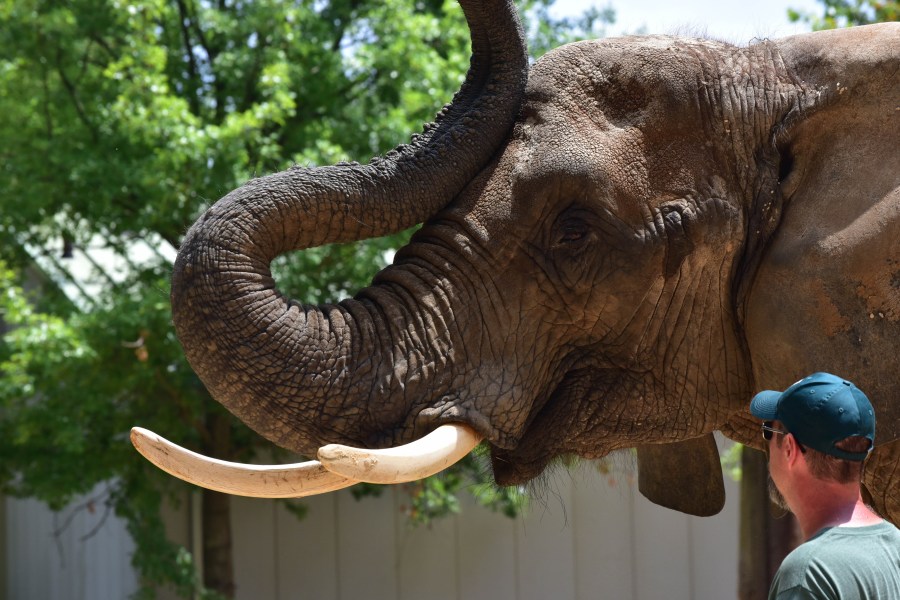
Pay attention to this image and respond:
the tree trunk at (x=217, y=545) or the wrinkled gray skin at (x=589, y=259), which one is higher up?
the wrinkled gray skin at (x=589, y=259)

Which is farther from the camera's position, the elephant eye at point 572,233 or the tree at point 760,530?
the tree at point 760,530

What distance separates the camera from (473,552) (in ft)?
39.0

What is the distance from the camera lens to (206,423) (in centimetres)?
1046

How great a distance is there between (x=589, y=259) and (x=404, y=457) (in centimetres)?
88

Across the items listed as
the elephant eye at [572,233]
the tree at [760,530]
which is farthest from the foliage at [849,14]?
the elephant eye at [572,233]

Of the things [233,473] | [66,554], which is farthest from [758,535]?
[66,554]

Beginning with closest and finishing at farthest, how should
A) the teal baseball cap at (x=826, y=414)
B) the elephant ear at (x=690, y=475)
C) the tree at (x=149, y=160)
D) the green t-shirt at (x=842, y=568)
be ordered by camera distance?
1. the green t-shirt at (x=842, y=568)
2. the teal baseball cap at (x=826, y=414)
3. the elephant ear at (x=690, y=475)
4. the tree at (x=149, y=160)

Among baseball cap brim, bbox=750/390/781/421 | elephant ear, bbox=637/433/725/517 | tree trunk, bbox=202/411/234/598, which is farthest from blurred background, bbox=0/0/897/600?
baseball cap brim, bbox=750/390/781/421

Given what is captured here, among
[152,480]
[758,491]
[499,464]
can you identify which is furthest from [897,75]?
[152,480]

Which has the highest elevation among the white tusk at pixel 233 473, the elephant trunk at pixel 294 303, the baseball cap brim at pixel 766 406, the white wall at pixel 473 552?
the elephant trunk at pixel 294 303

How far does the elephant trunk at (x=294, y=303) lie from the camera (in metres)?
3.33

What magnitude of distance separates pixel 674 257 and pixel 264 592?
9281mm

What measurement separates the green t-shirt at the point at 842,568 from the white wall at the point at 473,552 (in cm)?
881

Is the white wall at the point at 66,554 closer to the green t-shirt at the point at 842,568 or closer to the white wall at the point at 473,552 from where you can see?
the white wall at the point at 473,552
